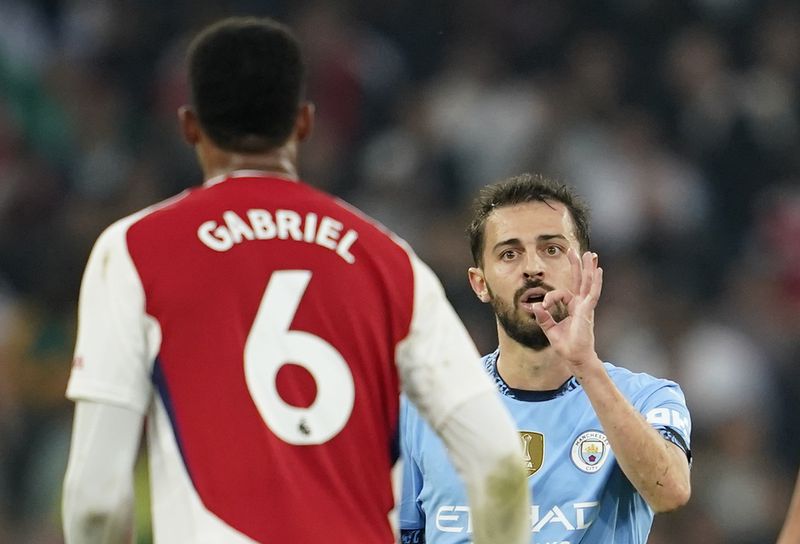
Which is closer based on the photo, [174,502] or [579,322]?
[174,502]

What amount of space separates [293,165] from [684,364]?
25.1ft

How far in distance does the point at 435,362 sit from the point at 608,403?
46.1 inches

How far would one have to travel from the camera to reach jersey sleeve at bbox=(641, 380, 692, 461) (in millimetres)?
4473

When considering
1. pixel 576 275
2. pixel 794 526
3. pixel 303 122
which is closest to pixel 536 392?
pixel 576 275

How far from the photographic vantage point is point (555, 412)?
472 cm

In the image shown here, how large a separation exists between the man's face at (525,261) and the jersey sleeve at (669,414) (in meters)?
0.37

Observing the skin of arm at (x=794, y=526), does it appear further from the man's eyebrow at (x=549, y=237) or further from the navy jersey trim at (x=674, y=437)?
the man's eyebrow at (x=549, y=237)

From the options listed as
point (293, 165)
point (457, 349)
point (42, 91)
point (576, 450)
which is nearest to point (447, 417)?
point (457, 349)

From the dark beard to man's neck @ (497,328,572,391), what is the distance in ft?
0.11

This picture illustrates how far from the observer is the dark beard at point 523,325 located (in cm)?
Result: 469

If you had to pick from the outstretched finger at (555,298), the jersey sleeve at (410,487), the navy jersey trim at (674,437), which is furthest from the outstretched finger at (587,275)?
the jersey sleeve at (410,487)

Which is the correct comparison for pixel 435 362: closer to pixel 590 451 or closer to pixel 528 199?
pixel 590 451

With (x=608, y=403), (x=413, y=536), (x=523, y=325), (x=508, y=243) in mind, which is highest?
(x=508, y=243)

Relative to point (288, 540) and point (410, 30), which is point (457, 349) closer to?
point (288, 540)
